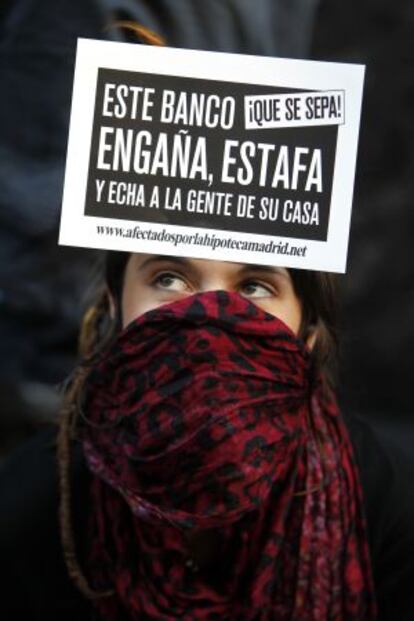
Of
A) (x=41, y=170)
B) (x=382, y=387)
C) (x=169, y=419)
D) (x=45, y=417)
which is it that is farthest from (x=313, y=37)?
(x=169, y=419)

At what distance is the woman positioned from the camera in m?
1.40

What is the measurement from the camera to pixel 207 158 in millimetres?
1275

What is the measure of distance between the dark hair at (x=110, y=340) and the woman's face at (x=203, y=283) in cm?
4

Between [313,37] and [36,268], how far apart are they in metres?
0.81

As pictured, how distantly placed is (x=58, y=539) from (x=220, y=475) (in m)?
0.51

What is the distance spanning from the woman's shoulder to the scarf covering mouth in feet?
0.28

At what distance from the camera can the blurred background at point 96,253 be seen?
220 cm

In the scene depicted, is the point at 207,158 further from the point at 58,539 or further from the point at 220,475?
the point at 58,539

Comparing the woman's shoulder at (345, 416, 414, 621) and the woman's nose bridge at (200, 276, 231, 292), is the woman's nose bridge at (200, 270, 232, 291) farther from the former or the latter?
the woman's shoulder at (345, 416, 414, 621)

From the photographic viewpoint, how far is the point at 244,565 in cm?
159

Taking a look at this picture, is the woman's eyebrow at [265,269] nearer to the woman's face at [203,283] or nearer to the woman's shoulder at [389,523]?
the woman's face at [203,283]

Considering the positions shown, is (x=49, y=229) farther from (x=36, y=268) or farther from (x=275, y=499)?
(x=275, y=499)

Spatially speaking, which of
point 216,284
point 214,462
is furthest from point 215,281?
point 214,462

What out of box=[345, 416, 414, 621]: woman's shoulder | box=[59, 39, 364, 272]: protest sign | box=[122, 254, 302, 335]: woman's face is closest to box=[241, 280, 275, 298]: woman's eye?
box=[122, 254, 302, 335]: woman's face
